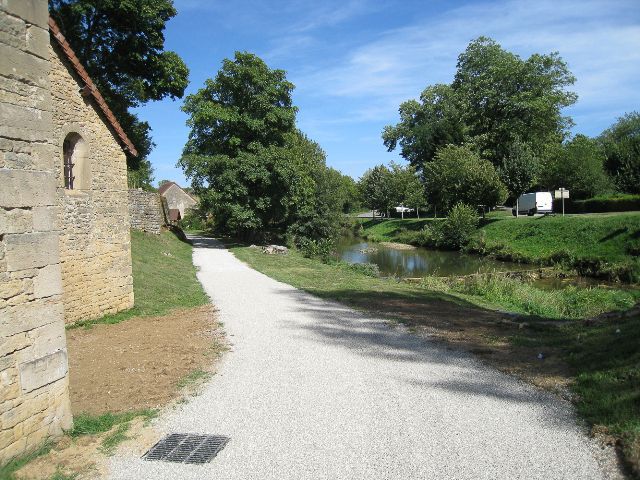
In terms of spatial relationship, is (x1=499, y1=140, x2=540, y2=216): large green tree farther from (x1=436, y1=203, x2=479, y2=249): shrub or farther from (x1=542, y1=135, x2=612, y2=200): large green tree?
(x1=436, y1=203, x2=479, y2=249): shrub

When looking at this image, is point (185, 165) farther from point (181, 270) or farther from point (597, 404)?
point (597, 404)

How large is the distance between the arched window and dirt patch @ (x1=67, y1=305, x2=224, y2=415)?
2.91m

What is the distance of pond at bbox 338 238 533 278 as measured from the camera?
87.3ft

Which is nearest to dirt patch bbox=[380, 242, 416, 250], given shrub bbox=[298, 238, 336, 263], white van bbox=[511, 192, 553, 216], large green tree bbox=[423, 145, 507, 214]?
large green tree bbox=[423, 145, 507, 214]

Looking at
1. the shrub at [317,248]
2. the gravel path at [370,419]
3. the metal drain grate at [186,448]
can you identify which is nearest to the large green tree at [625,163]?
the shrub at [317,248]

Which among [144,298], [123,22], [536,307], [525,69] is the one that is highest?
[525,69]

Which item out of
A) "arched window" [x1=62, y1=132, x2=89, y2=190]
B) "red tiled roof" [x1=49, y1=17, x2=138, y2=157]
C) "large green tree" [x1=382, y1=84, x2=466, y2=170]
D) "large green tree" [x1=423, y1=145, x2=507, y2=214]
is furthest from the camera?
"large green tree" [x1=382, y1=84, x2=466, y2=170]

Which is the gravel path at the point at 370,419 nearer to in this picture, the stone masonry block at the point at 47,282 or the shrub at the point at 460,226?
the stone masonry block at the point at 47,282

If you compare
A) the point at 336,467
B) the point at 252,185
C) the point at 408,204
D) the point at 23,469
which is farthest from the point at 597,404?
the point at 408,204

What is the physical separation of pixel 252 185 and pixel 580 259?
18.2 metres

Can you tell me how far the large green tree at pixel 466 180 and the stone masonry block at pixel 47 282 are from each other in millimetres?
39451

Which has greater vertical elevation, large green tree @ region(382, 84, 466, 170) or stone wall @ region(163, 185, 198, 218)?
large green tree @ region(382, 84, 466, 170)

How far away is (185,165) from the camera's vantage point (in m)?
28.9

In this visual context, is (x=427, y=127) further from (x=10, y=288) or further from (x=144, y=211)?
(x=10, y=288)
